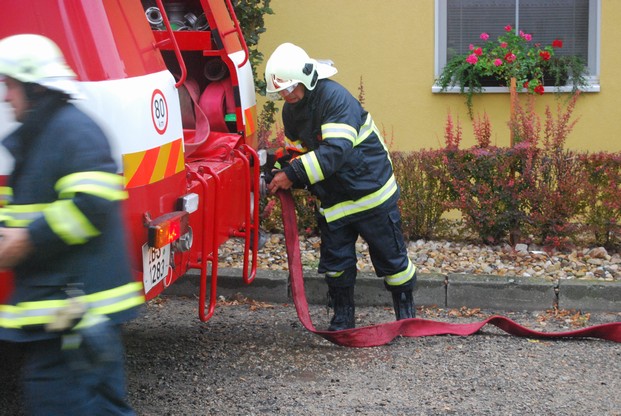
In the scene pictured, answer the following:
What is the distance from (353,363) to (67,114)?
8.31 feet

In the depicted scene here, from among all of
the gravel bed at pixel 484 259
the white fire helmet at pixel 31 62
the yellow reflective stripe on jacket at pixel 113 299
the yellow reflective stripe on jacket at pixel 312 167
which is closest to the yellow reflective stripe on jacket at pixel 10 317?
the yellow reflective stripe on jacket at pixel 113 299

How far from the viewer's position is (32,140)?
113 inches

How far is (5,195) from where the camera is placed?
3.22 meters

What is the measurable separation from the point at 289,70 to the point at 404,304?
4.89ft

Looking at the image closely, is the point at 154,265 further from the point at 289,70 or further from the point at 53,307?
the point at 289,70

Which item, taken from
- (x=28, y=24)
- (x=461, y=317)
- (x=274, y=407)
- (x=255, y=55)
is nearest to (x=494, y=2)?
(x=255, y=55)

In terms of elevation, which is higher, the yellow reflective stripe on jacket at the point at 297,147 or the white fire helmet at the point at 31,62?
the white fire helmet at the point at 31,62

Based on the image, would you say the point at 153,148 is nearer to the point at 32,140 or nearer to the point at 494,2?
the point at 32,140

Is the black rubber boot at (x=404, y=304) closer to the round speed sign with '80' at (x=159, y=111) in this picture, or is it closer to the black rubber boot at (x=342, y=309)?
the black rubber boot at (x=342, y=309)

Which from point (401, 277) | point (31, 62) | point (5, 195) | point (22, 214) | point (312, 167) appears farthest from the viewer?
point (401, 277)

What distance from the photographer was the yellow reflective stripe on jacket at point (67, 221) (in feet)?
9.18

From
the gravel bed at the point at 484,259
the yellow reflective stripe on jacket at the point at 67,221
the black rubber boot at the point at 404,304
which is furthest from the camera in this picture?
the gravel bed at the point at 484,259

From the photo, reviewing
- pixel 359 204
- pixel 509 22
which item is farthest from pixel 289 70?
pixel 509 22

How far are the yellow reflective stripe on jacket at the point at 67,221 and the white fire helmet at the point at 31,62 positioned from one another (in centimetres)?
36
